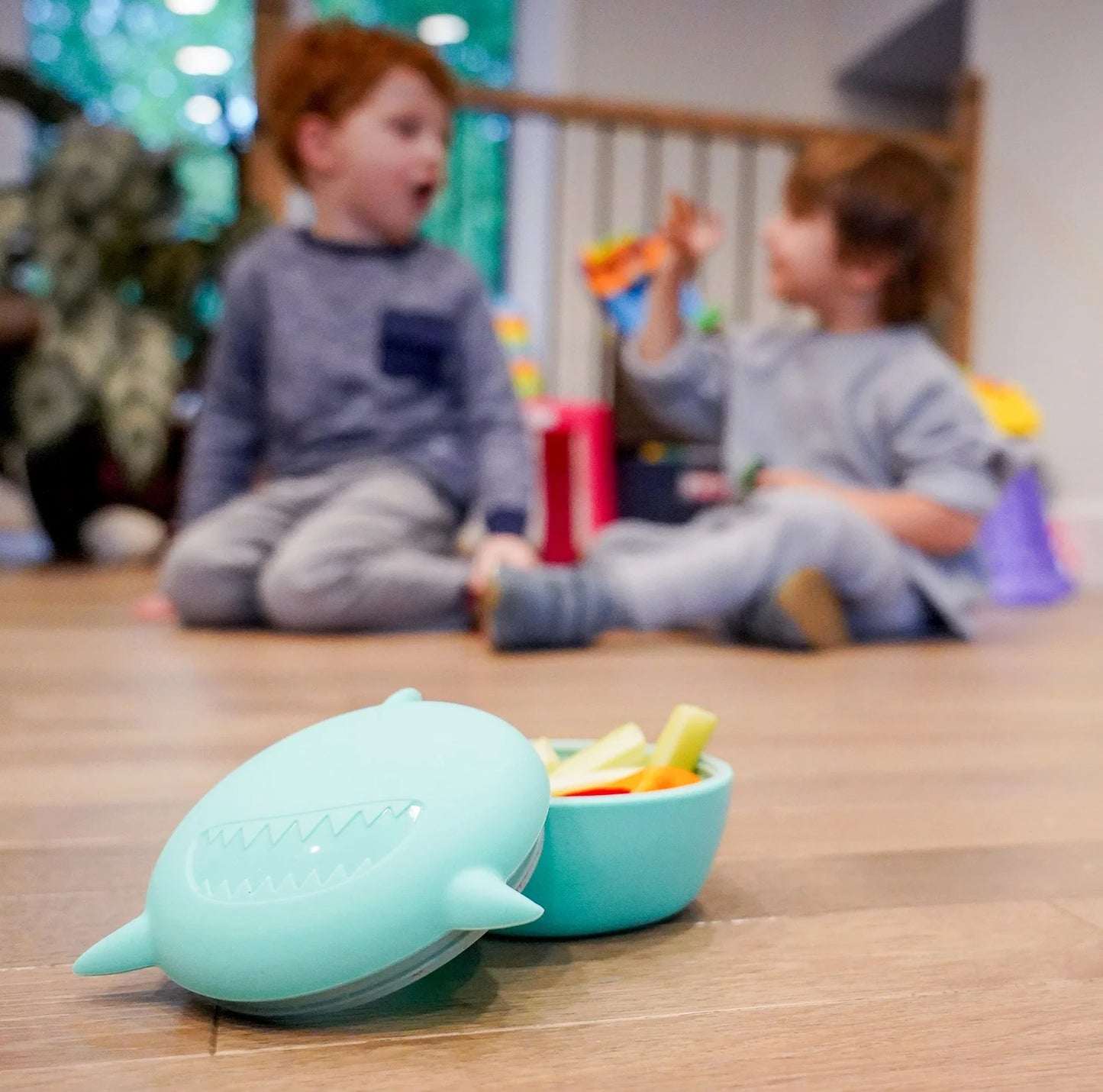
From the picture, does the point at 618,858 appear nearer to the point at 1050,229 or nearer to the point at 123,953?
the point at 123,953

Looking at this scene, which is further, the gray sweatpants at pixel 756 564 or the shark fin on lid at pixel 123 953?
the gray sweatpants at pixel 756 564

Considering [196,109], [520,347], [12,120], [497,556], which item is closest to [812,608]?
[497,556]

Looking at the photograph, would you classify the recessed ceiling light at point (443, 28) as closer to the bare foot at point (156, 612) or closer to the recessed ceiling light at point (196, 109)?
the recessed ceiling light at point (196, 109)

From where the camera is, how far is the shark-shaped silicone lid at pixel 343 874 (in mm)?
374

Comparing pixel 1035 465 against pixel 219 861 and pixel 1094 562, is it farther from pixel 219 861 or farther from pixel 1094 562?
pixel 219 861

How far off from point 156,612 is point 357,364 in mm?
419

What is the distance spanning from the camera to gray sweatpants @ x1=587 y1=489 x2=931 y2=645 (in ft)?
4.55

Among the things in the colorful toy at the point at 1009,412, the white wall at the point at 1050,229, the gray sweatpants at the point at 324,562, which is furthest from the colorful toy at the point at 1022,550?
the gray sweatpants at the point at 324,562

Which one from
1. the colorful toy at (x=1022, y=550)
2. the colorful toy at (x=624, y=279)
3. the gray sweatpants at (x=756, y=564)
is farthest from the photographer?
the colorful toy at (x=624, y=279)

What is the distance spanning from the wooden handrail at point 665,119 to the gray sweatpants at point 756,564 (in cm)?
133

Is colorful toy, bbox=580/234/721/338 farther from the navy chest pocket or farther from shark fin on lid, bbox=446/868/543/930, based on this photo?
shark fin on lid, bbox=446/868/543/930

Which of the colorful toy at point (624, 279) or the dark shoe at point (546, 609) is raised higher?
the colorful toy at point (624, 279)

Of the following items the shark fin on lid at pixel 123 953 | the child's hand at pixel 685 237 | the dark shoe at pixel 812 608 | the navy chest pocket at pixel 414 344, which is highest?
the child's hand at pixel 685 237

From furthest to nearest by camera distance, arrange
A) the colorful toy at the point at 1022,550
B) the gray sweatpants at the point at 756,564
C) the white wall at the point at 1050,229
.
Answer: the white wall at the point at 1050,229
the colorful toy at the point at 1022,550
the gray sweatpants at the point at 756,564
